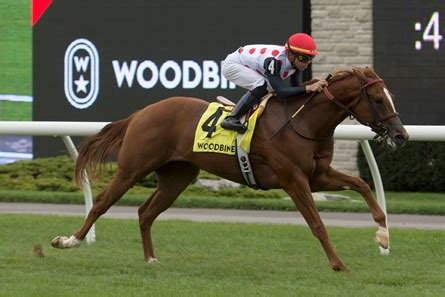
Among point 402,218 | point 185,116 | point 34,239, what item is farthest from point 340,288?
point 402,218

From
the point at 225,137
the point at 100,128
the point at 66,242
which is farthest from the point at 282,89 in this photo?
the point at 100,128

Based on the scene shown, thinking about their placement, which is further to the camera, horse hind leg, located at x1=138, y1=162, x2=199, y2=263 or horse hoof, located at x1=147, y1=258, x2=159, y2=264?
horse hind leg, located at x1=138, y1=162, x2=199, y2=263

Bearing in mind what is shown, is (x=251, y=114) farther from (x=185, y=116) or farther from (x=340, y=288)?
(x=340, y=288)

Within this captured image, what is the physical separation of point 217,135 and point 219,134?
0.02 metres

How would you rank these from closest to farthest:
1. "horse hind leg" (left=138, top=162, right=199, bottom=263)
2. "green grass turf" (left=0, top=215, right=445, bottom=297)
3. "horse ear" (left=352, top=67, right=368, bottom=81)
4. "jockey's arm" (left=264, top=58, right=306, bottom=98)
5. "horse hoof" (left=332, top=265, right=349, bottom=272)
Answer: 1. "green grass turf" (left=0, top=215, right=445, bottom=297)
2. "horse hoof" (left=332, top=265, right=349, bottom=272)
3. "horse ear" (left=352, top=67, right=368, bottom=81)
4. "jockey's arm" (left=264, top=58, right=306, bottom=98)
5. "horse hind leg" (left=138, top=162, right=199, bottom=263)

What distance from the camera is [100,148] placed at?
951cm

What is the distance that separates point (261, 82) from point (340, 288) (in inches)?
78.6

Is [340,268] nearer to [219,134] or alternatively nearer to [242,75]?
[219,134]

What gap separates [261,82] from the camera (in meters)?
8.88

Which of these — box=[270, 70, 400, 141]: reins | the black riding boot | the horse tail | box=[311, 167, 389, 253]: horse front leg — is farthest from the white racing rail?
the black riding boot

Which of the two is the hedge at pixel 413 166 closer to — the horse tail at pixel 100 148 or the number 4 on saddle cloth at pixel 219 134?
the horse tail at pixel 100 148

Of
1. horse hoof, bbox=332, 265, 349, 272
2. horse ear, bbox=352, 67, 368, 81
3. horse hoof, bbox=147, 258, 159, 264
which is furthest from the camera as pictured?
horse hoof, bbox=147, 258, 159, 264

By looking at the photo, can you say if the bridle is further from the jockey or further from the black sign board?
the black sign board

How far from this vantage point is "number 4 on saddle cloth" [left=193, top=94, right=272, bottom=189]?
28.7ft
